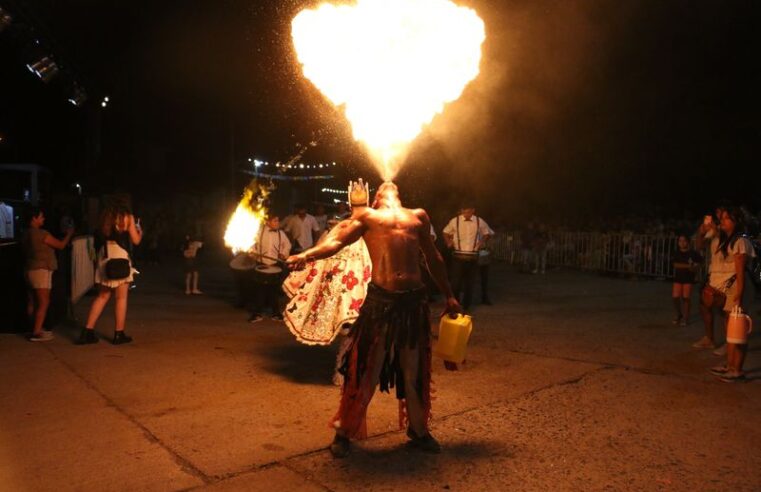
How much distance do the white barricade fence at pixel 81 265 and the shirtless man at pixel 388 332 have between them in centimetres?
716

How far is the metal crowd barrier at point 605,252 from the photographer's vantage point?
649 inches

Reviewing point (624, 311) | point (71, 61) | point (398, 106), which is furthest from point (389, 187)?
point (71, 61)

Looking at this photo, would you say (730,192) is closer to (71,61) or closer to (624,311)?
(624,311)

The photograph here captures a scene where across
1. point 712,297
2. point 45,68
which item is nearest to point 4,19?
point 45,68

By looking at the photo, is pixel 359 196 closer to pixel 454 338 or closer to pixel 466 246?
pixel 454 338

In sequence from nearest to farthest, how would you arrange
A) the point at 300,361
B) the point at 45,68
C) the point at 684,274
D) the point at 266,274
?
the point at 300,361, the point at 684,274, the point at 266,274, the point at 45,68

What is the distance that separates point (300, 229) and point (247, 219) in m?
3.07

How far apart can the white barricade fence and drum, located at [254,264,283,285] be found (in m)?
2.93

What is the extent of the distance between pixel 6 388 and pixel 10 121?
415 inches

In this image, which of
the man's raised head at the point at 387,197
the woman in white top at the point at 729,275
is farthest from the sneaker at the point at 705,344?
the man's raised head at the point at 387,197

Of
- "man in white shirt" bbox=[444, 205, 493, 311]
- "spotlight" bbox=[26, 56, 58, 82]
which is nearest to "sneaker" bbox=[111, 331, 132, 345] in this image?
"man in white shirt" bbox=[444, 205, 493, 311]

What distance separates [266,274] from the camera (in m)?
9.84

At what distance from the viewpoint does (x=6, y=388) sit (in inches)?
236

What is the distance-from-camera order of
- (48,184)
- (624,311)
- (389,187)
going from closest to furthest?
(389,187), (624,311), (48,184)
